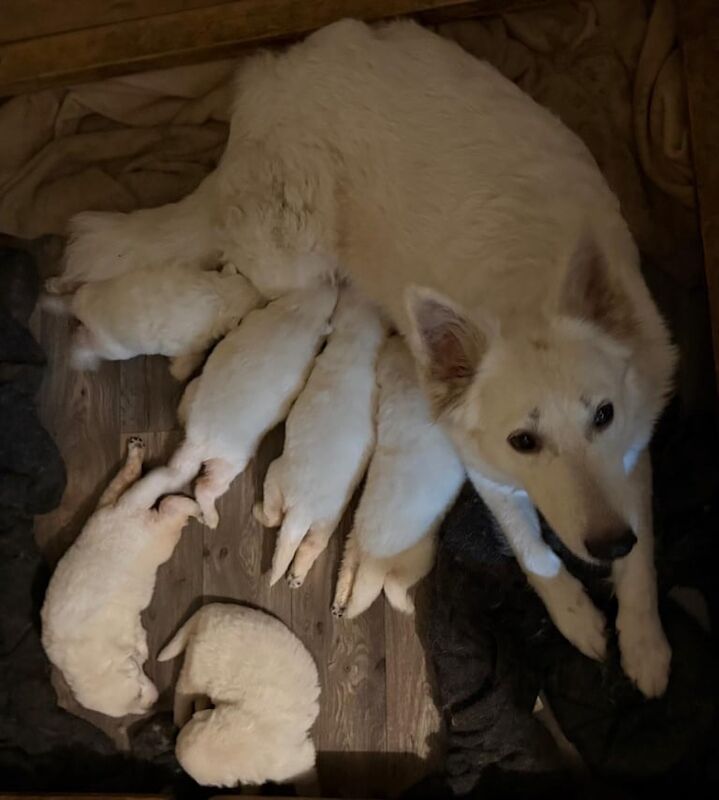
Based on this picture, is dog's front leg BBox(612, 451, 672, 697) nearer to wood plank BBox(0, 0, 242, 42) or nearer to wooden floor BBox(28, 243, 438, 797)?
wooden floor BBox(28, 243, 438, 797)

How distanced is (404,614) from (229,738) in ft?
1.79

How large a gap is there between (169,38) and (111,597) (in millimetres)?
1578

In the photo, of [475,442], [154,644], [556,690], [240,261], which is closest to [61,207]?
[240,261]

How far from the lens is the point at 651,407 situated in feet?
6.39

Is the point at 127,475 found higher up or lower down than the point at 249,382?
lower down

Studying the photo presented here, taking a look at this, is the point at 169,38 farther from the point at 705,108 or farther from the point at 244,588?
the point at 244,588

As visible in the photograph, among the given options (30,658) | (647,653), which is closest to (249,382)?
(30,658)

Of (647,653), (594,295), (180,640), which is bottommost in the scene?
(180,640)

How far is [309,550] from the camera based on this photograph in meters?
2.42

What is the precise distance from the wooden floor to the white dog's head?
2.49ft

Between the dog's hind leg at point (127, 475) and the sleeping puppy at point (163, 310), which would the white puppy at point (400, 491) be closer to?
the sleeping puppy at point (163, 310)

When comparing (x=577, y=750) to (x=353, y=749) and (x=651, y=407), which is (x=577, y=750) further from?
(x=651, y=407)

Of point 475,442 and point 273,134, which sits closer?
point 475,442

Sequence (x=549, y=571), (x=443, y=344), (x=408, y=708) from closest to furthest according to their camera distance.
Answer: (x=443, y=344) → (x=549, y=571) → (x=408, y=708)
